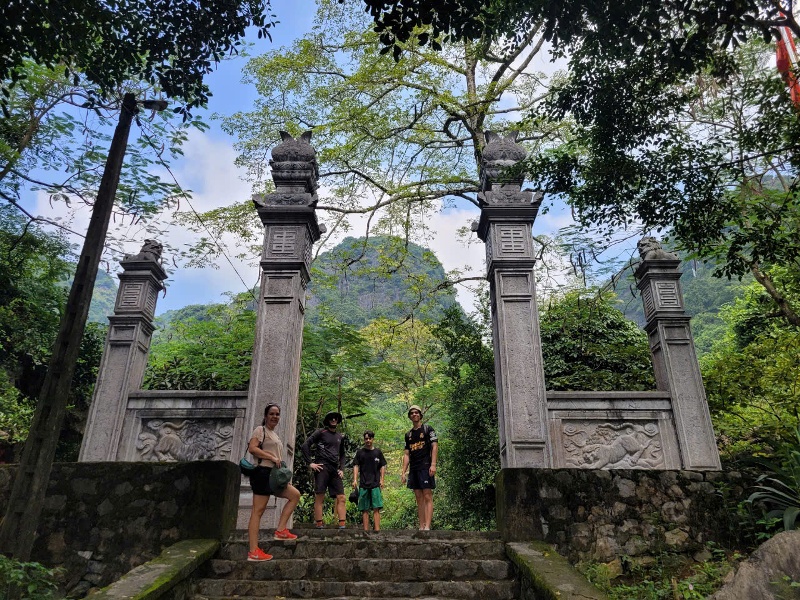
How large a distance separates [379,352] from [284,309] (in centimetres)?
951

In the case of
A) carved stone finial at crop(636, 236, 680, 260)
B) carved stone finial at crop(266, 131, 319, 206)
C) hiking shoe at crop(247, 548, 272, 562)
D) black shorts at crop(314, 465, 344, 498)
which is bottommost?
hiking shoe at crop(247, 548, 272, 562)

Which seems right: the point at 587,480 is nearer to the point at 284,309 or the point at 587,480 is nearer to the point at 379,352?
the point at 284,309

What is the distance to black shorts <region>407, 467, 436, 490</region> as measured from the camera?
6.41m

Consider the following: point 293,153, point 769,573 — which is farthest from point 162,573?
point 293,153

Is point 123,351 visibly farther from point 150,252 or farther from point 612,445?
point 612,445

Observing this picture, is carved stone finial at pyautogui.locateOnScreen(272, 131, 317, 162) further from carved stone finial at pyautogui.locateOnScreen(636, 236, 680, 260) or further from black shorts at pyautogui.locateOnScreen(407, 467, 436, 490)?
carved stone finial at pyautogui.locateOnScreen(636, 236, 680, 260)

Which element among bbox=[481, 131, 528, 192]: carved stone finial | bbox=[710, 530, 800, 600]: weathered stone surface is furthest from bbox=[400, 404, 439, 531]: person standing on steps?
bbox=[481, 131, 528, 192]: carved stone finial

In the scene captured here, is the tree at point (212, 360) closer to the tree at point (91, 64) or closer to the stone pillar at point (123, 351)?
the stone pillar at point (123, 351)

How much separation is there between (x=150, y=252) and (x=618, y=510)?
679cm

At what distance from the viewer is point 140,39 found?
5.75 meters

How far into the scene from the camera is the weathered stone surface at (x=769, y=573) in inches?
154

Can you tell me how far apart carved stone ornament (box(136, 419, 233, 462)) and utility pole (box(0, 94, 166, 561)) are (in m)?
3.12

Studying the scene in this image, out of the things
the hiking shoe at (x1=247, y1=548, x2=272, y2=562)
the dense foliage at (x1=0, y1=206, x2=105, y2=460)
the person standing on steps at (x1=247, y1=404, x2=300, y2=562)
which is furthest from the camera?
the dense foliage at (x1=0, y1=206, x2=105, y2=460)

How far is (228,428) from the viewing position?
7230 mm
